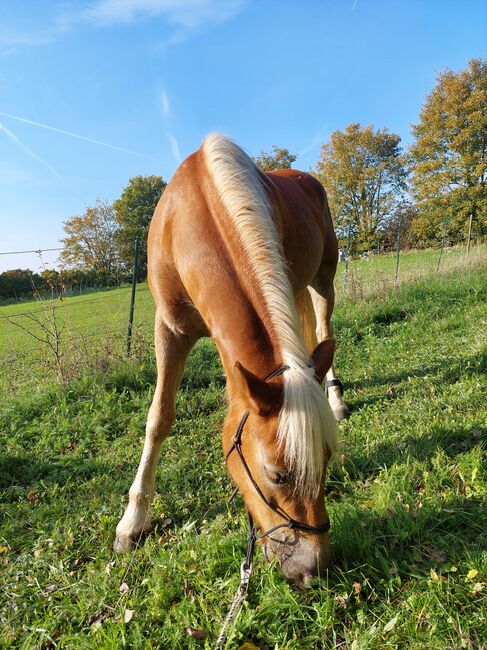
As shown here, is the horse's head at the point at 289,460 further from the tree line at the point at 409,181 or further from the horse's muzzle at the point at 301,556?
the tree line at the point at 409,181

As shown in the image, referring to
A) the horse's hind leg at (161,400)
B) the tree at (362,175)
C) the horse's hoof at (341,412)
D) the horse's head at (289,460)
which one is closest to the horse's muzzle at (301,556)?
the horse's head at (289,460)

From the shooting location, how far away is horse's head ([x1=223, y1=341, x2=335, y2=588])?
1521mm

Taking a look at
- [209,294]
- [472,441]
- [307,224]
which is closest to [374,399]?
[472,441]

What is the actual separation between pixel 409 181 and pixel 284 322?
30765 mm

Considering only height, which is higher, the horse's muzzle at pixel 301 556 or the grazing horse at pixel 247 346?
the grazing horse at pixel 247 346

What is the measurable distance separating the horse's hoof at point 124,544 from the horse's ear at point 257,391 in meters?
1.46

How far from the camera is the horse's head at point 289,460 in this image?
152cm

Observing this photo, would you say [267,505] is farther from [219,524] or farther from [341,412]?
[341,412]

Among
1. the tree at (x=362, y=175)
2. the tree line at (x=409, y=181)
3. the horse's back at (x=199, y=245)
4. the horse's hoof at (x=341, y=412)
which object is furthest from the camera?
the tree at (x=362, y=175)

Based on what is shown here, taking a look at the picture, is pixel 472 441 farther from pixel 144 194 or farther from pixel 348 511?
pixel 144 194

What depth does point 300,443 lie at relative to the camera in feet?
4.95

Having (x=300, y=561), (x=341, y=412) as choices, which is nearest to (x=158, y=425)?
(x=300, y=561)

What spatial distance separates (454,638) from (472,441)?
1.57 m

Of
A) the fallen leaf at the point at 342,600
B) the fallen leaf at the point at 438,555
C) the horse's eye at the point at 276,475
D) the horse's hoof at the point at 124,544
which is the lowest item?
the horse's hoof at the point at 124,544
